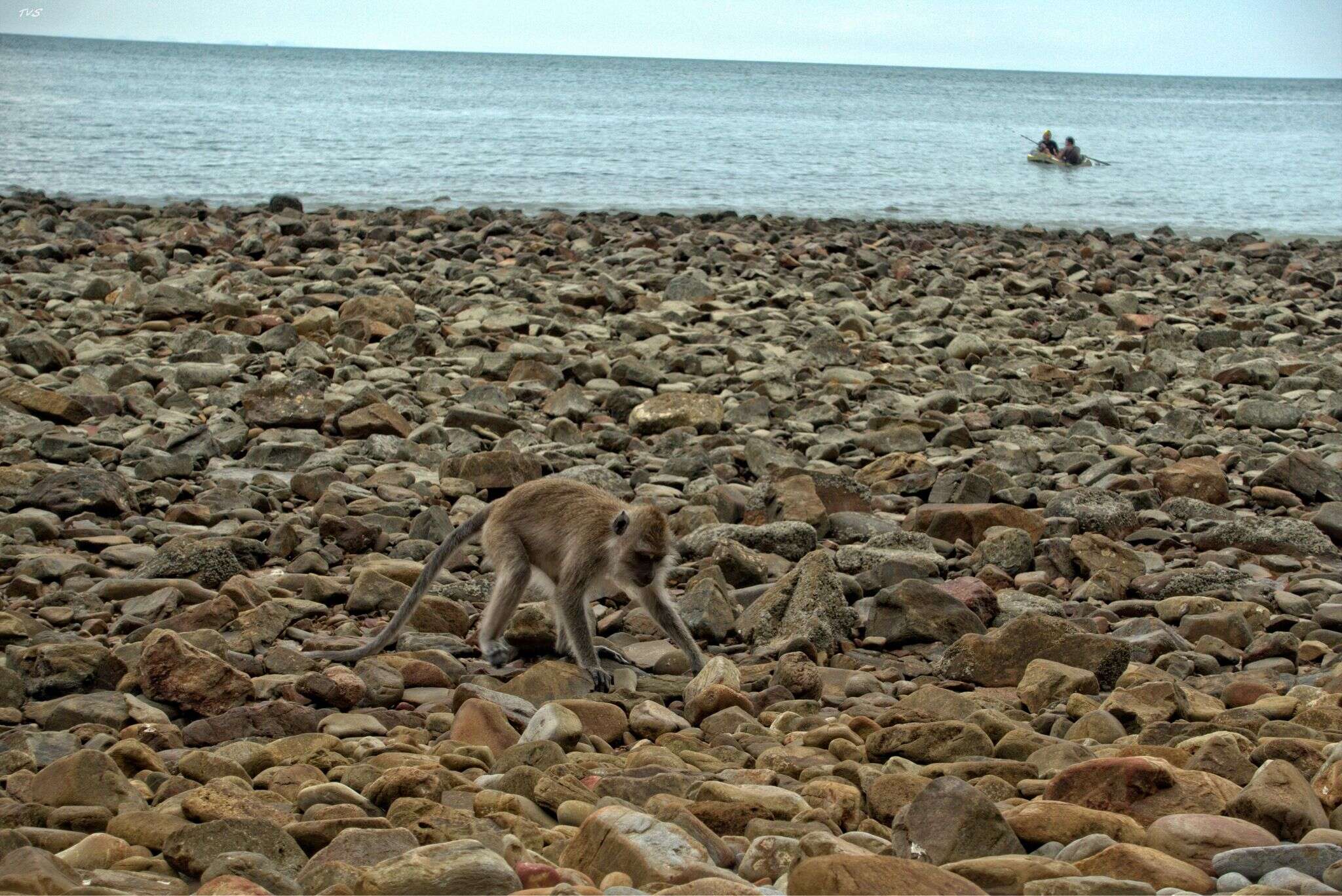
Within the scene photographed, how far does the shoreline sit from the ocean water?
287 millimetres

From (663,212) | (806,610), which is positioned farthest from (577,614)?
(663,212)

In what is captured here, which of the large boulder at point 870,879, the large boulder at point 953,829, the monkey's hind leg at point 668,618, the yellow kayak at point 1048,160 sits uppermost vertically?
the yellow kayak at point 1048,160

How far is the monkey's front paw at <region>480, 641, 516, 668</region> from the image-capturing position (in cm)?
657

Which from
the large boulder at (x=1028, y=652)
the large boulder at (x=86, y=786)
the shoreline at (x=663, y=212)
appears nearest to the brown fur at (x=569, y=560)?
the large boulder at (x=1028, y=652)

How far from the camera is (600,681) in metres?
6.30

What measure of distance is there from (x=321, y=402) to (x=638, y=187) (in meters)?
24.8

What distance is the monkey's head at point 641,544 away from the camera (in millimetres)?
6465

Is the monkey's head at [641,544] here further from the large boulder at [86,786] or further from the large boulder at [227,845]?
the large boulder at [227,845]

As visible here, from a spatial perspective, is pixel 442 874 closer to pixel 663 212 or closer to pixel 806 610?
pixel 806 610

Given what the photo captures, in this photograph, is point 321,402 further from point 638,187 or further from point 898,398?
point 638,187

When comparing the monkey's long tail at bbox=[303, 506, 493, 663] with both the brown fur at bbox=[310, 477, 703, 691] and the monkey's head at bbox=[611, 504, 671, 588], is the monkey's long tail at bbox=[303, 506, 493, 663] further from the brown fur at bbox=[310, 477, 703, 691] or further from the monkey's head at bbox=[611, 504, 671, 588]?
the monkey's head at bbox=[611, 504, 671, 588]

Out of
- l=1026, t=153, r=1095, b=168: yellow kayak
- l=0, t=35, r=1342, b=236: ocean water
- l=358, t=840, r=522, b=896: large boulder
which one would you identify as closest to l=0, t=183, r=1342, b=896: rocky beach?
l=358, t=840, r=522, b=896: large boulder

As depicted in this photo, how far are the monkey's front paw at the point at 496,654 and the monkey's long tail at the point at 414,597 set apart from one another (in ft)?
1.38

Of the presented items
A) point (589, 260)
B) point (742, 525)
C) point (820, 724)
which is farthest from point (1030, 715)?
point (589, 260)
